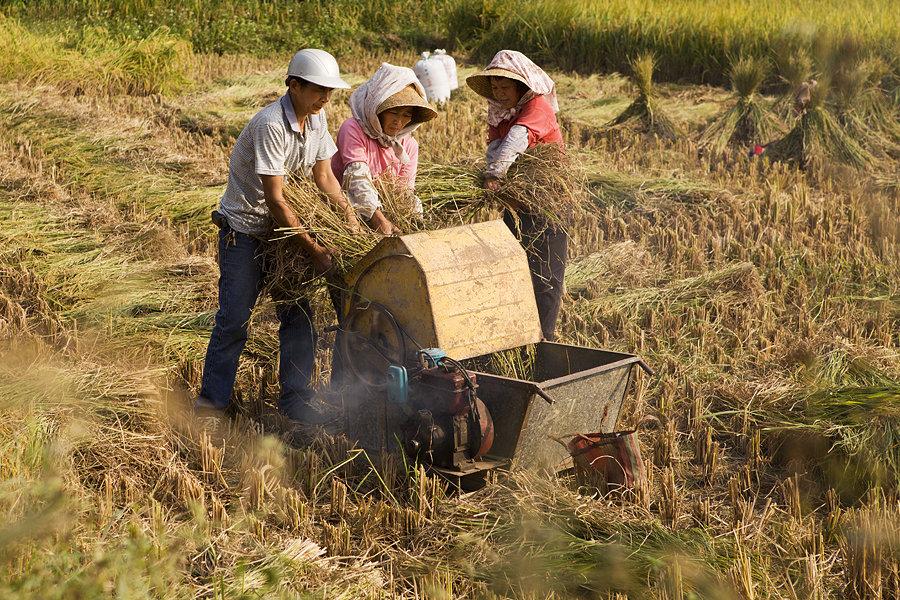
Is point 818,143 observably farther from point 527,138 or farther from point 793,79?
point 527,138

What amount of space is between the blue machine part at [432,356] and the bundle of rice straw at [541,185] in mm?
1177

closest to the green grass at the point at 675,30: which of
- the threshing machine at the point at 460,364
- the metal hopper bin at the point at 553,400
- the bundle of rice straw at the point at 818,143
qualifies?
the bundle of rice straw at the point at 818,143

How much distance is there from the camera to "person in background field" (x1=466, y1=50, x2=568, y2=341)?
15.4ft

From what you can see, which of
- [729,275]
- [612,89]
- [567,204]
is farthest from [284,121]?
[612,89]

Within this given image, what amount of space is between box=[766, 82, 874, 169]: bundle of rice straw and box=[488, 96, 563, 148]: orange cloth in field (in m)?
4.79

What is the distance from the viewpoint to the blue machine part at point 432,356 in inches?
145

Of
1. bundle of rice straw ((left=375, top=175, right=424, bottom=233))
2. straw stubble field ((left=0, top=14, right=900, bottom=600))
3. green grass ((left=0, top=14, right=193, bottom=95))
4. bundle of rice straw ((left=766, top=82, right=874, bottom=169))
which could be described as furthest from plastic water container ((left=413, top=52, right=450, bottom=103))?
bundle of rice straw ((left=375, top=175, right=424, bottom=233))

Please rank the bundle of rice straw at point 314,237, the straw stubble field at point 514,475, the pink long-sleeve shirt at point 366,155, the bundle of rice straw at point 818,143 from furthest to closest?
the bundle of rice straw at point 818,143 < the pink long-sleeve shirt at point 366,155 < the bundle of rice straw at point 314,237 < the straw stubble field at point 514,475

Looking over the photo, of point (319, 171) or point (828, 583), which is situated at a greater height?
point (319, 171)

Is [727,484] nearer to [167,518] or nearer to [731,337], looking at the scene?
[731,337]

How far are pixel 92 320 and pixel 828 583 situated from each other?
12.2 ft

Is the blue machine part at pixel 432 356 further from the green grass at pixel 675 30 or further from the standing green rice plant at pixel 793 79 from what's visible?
the green grass at pixel 675 30

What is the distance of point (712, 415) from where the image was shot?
4602mm

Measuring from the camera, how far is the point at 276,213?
4070 millimetres
